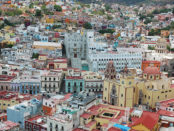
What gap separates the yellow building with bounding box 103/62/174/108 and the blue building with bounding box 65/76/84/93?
26.8 feet

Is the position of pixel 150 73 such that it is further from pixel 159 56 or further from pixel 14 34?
pixel 14 34

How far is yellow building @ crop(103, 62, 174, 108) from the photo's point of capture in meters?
48.2

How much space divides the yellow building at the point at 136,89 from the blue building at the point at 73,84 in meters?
8.18

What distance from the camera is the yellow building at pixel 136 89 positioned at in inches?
1896

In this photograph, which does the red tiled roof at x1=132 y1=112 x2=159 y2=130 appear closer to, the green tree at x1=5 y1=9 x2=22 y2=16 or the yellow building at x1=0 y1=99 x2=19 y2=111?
the yellow building at x1=0 y1=99 x2=19 y2=111

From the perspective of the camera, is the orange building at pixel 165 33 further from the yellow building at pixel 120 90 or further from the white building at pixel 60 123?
the white building at pixel 60 123

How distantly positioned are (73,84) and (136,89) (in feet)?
44.0

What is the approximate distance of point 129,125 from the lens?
40.4 meters

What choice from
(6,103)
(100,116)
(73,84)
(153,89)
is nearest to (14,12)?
(73,84)

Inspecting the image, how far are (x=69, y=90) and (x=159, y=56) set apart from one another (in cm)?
3277

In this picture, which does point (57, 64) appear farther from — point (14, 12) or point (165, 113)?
point (14, 12)

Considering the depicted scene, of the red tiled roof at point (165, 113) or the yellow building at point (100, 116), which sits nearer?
the yellow building at point (100, 116)

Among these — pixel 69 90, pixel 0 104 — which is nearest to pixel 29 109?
pixel 0 104

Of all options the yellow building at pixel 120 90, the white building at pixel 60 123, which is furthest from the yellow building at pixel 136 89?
the white building at pixel 60 123
